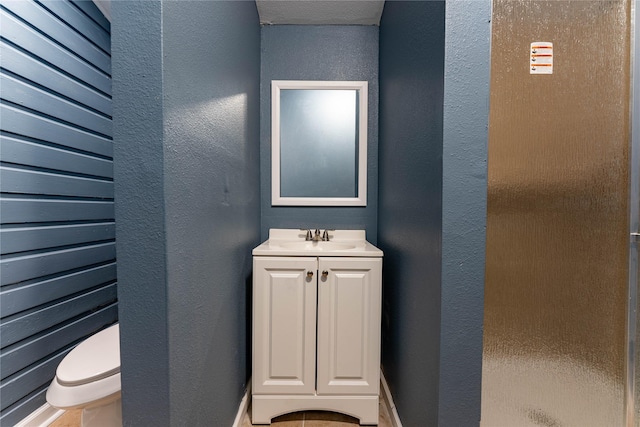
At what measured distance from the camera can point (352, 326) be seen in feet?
4.62

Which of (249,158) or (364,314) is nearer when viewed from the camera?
(364,314)

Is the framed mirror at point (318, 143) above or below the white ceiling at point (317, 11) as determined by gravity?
below

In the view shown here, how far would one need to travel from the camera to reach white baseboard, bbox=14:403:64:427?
1340 mm

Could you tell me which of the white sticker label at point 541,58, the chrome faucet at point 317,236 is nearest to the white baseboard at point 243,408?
the chrome faucet at point 317,236

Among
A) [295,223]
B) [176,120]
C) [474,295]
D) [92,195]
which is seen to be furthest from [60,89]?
[474,295]

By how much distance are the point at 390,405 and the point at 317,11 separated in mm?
2334

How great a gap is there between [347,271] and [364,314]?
233mm

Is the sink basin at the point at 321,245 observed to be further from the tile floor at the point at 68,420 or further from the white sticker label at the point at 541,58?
the tile floor at the point at 68,420

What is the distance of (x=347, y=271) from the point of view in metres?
1.41

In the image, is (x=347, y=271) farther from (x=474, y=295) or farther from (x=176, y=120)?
(x=176, y=120)

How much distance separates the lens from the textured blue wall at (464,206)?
2.96 ft

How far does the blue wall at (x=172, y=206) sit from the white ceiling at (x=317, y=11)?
671 millimetres

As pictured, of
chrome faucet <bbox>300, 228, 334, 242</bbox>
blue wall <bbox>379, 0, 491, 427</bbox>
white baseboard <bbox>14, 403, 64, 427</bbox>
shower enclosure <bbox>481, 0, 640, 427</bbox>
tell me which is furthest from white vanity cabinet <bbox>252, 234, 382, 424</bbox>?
white baseboard <bbox>14, 403, 64, 427</bbox>

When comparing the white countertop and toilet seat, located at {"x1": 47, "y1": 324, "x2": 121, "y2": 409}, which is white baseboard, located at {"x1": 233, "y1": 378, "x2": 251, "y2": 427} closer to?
toilet seat, located at {"x1": 47, "y1": 324, "x2": 121, "y2": 409}
